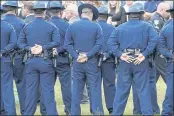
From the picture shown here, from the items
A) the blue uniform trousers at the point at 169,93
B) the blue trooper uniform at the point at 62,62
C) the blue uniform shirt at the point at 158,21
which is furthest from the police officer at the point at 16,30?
the blue uniform shirt at the point at 158,21

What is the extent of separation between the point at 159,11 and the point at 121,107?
125 inches

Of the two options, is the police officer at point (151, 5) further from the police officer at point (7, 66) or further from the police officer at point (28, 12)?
the police officer at point (7, 66)

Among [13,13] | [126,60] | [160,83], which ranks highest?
[13,13]

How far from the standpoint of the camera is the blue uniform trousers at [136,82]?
12.3 m

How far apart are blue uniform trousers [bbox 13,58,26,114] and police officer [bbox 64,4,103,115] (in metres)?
1.15

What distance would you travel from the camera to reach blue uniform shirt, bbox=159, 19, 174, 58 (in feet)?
40.9

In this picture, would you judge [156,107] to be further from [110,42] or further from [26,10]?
[26,10]

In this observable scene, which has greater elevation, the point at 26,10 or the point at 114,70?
the point at 26,10

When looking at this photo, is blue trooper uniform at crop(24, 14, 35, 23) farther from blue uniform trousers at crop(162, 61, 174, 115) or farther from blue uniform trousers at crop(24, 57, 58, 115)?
blue uniform trousers at crop(162, 61, 174, 115)

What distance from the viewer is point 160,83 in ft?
58.0

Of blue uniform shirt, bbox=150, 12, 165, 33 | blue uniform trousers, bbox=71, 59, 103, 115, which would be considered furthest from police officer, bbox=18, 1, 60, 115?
blue uniform shirt, bbox=150, 12, 165, 33

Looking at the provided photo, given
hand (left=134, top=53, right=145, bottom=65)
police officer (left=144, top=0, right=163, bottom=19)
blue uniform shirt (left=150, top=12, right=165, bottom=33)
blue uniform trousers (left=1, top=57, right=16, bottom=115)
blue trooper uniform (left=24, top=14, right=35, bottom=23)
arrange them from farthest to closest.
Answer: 1. police officer (left=144, top=0, right=163, bottom=19)
2. blue uniform shirt (left=150, top=12, right=165, bottom=33)
3. blue trooper uniform (left=24, top=14, right=35, bottom=23)
4. blue uniform trousers (left=1, top=57, right=16, bottom=115)
5. hand (left=134, top=53, right=145, bottom=65)

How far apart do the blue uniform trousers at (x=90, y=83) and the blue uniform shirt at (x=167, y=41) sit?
1.36 metres

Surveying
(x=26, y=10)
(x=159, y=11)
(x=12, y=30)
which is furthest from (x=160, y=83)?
(x=12, y=30)
